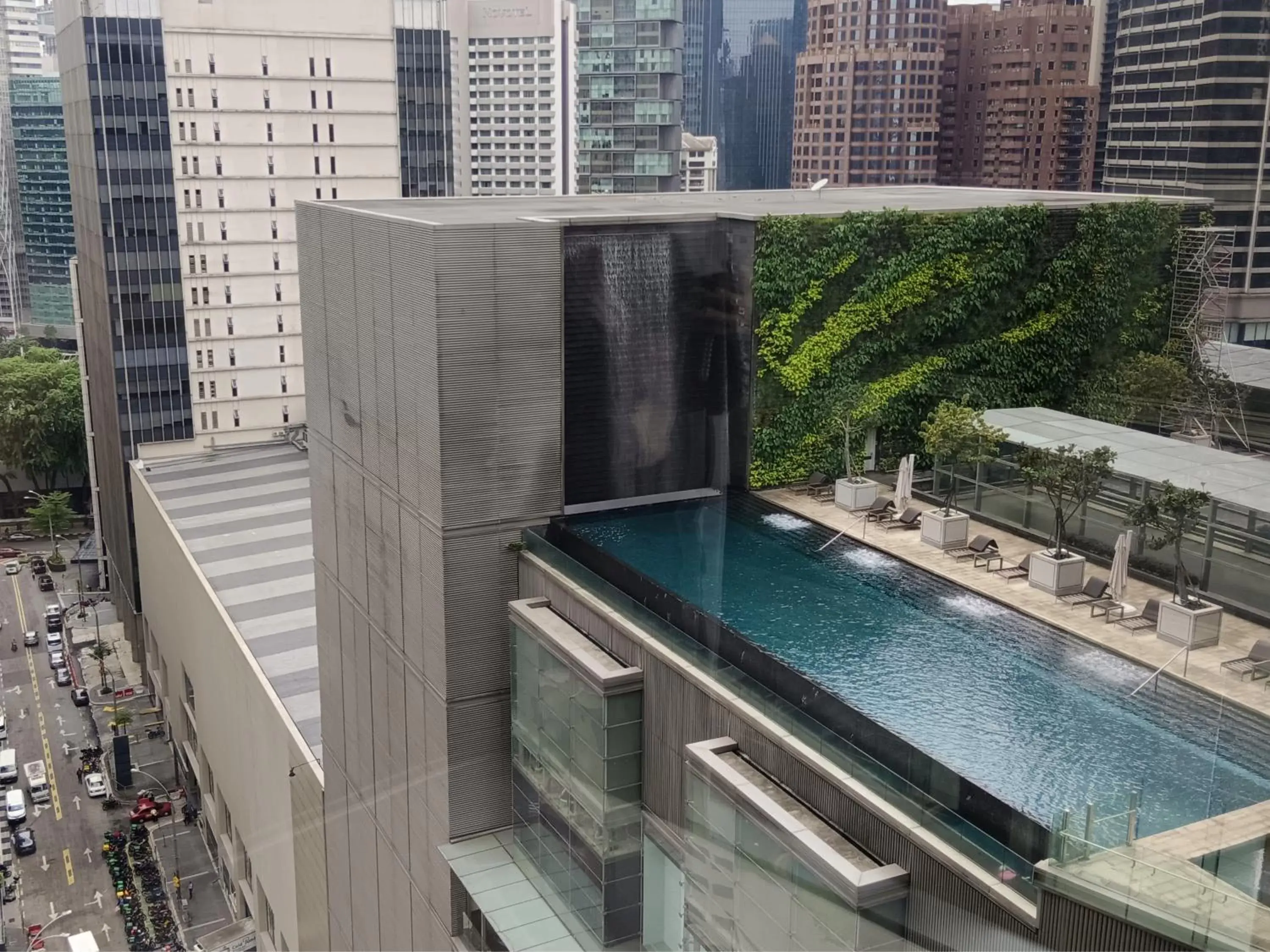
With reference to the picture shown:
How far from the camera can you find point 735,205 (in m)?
10.0

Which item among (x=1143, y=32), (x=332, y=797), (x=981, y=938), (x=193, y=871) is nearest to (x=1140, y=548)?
(x=1143, y=32)

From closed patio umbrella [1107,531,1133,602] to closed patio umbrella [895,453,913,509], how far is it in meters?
1.84

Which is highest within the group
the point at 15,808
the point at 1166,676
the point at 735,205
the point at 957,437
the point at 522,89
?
the point at 522,89

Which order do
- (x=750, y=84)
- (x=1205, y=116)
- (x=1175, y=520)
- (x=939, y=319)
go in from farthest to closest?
(x=750, y=84), (x=939, y=319), (x=1175, y=520), (x=1205, y=116)

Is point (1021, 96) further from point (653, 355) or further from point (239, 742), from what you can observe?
point (239, 742)

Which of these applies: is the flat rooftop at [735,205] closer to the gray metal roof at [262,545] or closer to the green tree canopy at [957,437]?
the green tree canopy at [957,437]

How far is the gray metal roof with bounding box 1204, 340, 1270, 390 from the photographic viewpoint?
7.14 m

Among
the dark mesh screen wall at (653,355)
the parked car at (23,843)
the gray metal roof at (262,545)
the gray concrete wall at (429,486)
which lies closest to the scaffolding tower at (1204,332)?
the dark mesh screen wall at (653,355)

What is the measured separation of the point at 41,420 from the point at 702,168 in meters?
36.9

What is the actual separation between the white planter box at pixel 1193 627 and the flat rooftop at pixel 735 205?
2.87 m

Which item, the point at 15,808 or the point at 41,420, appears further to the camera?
the point at 41,420

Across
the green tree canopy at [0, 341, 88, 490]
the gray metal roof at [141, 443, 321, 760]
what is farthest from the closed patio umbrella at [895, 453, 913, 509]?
the green tree canopy at [0, 341, 88, 490]

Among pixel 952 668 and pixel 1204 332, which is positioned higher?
pixel 1204 332

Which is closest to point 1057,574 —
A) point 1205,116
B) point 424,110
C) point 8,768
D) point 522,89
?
point 1205,116
